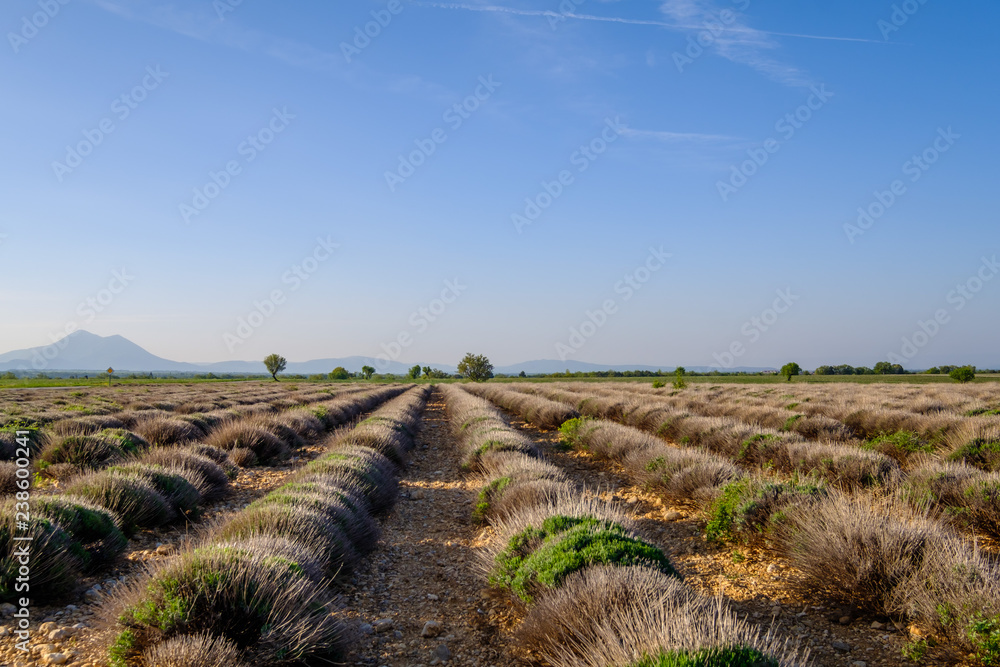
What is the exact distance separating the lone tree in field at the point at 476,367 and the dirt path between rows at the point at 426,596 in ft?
297

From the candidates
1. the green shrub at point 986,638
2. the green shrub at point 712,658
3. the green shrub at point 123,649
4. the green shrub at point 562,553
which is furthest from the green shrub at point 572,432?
the green shrub at point 123,649

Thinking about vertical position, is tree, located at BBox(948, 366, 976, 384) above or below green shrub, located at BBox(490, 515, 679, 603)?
above

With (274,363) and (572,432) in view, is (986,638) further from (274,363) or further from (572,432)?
(274,363)

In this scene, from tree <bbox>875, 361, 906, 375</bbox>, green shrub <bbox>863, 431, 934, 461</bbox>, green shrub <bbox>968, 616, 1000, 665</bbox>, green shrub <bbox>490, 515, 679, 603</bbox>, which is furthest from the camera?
tree <bbox>875, 361, 906, 375</bbox>

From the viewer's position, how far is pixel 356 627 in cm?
446

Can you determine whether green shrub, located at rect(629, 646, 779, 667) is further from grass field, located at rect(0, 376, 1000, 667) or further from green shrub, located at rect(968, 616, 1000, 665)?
green shrub, located at rect(968, 616, 1000, 665)

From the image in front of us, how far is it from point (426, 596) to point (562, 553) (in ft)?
5.73

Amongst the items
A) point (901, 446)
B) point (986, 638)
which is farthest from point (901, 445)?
point (986, 638)

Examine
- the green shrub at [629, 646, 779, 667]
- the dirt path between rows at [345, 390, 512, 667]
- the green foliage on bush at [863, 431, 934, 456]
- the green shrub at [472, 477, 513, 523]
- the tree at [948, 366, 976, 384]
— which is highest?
the tree at [948, 366, 976, 384]

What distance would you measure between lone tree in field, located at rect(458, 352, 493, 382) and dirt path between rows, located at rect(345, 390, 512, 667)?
9042 centimetres

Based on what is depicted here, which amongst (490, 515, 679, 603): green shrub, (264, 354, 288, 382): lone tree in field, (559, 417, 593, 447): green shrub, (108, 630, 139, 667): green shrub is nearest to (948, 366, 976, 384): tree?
(559, 417, 593, 447): green shrub

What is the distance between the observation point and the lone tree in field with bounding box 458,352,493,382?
9988cm

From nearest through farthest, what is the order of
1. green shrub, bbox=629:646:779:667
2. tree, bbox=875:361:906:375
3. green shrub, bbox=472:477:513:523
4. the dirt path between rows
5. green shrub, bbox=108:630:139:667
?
green shrub, bbox=629:646:779:667, green shrub, bbox=108:630:139:667, the dirt path between rows, green shrub, bbox=472:477:513:523, tree, bbox=875:361:906:375

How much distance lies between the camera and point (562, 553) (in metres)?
4.63
